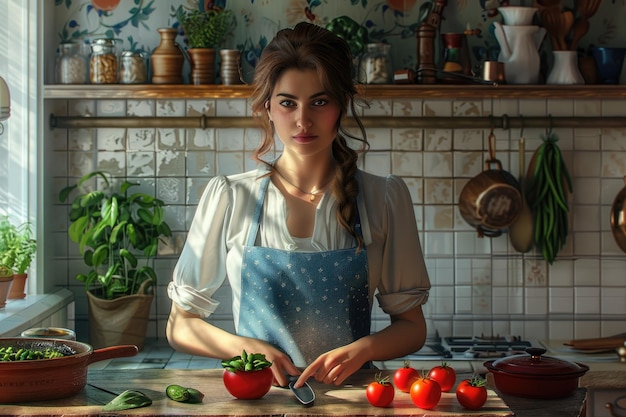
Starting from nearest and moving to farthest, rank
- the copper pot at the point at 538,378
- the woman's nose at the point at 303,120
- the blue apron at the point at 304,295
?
the copper pot at the point at 538,378 < the woman's nose at the point at 303,120 < the blue apron at the point at 304,295

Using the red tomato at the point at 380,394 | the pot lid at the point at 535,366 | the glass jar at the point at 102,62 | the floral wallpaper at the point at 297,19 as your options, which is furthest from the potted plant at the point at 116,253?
the red tomato at the point at 380,394

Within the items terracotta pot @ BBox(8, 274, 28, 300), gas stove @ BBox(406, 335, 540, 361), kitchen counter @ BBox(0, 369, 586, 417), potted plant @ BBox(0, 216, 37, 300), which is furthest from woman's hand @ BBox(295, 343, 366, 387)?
terracotta pot @ BBox(8, 274, 28, 300)

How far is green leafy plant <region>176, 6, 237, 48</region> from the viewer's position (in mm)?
3574

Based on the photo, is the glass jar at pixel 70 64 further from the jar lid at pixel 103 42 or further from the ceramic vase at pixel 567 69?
the ceramic vase at pixel 567 69

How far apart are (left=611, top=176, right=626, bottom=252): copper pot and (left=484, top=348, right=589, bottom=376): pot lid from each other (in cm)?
168

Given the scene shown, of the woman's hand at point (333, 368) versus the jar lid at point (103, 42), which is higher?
the jar lid at point (103, 42)

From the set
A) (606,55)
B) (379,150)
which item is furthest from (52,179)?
(606,55)

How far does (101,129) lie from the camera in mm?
3719

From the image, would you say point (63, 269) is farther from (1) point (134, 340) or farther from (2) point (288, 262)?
(2) point (288, 262)

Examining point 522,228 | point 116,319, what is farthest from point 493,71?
point 116,319

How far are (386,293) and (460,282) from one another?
149cm

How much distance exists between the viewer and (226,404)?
1.84 meters

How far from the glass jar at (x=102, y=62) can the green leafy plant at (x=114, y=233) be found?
355mm

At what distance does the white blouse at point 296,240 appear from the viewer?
7.53 feet
